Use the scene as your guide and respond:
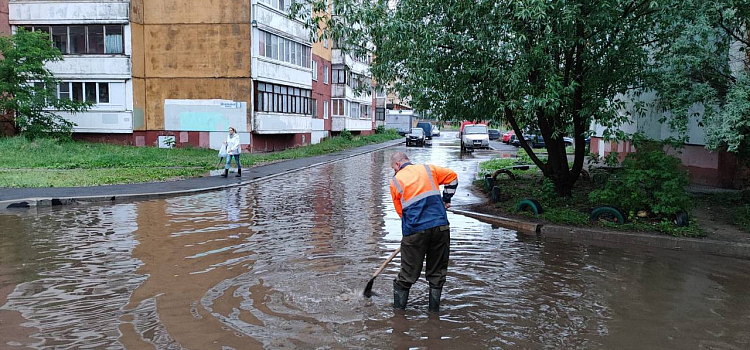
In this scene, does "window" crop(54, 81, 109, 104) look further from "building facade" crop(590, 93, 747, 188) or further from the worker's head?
the worker's head

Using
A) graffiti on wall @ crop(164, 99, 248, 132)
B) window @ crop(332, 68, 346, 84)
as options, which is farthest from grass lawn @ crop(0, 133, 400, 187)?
window @ crop(332, 68, 346, 84)

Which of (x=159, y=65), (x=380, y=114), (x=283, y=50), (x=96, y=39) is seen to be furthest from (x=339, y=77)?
(x=380, y=114)

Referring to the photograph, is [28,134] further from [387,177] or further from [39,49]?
[387,177]

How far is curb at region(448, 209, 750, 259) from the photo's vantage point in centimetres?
898

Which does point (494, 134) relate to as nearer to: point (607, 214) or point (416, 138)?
point (416, 138)

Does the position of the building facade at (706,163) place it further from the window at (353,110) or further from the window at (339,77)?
the window at (353,110)

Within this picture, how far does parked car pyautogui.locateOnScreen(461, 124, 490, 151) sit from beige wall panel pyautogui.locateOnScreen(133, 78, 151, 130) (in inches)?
864

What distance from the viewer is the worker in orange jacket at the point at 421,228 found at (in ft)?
19.5

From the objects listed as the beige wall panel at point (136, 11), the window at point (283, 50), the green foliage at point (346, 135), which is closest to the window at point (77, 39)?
the beige wall panel at point (136, 11)

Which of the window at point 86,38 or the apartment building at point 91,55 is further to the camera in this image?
the window at point 86,38

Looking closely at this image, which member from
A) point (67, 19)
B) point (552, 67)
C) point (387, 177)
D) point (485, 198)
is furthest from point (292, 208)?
point (67, 19)

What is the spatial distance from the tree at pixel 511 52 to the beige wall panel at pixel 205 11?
18.6 meters

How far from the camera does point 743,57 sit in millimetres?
11094

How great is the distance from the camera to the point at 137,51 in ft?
96.6
